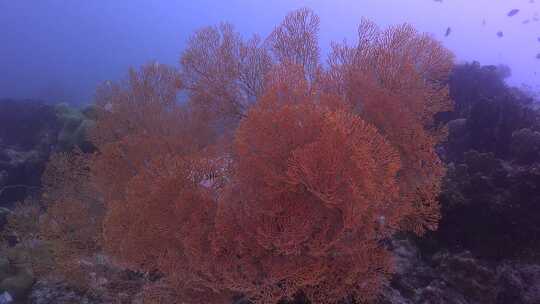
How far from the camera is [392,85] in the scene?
5062 mm

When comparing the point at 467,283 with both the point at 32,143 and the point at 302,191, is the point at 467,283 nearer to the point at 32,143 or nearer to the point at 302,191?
the point at 302,191

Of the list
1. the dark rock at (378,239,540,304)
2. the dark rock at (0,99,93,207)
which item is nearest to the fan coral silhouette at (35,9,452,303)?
the dark rock at (378,239,540,304)

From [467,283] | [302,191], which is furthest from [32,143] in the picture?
[467,283]

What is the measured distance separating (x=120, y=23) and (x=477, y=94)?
91.2m

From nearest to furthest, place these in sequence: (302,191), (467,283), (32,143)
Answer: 1. (302,191)
2. (467,283)
3. (32,143)

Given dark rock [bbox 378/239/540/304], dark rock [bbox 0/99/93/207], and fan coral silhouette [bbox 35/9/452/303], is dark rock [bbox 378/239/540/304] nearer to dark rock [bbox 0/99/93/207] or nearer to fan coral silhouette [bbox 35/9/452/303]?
fan coral silhouette [bbox 35/9/452/303]

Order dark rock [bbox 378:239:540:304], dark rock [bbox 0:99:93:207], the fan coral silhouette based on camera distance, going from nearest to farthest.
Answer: the fan coral silhouette
dark rock [bbox 378:239:540:304]
dark rock [bbox 0:99:93:207]

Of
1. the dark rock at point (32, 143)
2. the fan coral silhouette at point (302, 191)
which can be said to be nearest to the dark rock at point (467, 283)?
the fan coral silhouette at point (302, 191)

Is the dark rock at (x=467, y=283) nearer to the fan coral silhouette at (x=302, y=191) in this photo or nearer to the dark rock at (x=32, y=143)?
the fan coral silhouette at (x=302, y=191)

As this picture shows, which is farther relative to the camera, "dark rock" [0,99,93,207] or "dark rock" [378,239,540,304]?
"dark rock" [0,99,93,207]

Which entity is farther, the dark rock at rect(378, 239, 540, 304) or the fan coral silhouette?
the dark rock at rect(378, 239, 540, 304)

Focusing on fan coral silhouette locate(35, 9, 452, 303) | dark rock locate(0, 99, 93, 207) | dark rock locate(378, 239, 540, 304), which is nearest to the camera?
fan coral silhouette locate(35, 9, 452, 303)

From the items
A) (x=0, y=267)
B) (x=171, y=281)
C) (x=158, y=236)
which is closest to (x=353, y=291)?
(x=171, y=281)

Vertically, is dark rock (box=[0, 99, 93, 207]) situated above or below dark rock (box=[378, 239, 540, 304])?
above
